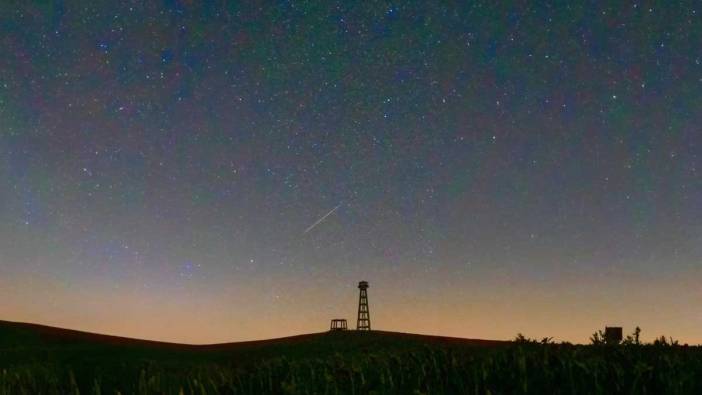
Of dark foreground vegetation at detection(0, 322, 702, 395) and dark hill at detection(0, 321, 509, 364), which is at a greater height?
dark foreground vegetation at detection(0, 322, 702, 395)

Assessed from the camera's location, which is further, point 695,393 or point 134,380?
point 134,380

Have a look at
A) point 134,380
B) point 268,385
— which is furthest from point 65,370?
point 268,385

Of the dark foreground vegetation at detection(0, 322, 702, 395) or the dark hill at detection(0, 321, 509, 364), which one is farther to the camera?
the dark hill at detection(0, 321, 509, 364)

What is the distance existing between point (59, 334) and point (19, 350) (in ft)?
37.5

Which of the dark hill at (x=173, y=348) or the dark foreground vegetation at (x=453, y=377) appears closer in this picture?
the dark foreground vegetation at (x=453, y=377)

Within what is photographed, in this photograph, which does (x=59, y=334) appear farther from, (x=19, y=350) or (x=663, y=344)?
(x=663, y=344)

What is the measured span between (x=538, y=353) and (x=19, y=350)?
1599 centimetres

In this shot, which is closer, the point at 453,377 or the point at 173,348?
the point at 453,377

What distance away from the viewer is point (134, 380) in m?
9.89

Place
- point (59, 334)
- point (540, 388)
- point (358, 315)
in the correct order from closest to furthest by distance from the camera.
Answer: point (540, 388) < point (59, 334) < point (358, 315)

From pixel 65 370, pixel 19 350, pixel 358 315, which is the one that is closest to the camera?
pixel 65 370

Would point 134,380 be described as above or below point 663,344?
below

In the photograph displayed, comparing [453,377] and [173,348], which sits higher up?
[453,377]

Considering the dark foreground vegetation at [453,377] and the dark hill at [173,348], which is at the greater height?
the dark foreground vegetation at [453,377]
